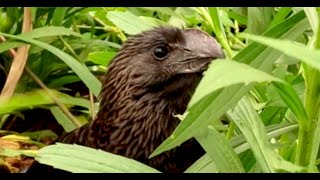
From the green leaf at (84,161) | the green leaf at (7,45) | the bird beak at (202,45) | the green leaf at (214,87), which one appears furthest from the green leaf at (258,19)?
the green leaf at (214,87)

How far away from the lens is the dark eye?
2684 mm

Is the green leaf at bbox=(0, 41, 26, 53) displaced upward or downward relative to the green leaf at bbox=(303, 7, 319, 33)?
upward

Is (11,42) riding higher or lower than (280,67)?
higher

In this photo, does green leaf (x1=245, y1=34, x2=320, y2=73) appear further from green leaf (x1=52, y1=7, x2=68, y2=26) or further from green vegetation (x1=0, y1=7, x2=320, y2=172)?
green leaf (x1=52, y1=7, x2=68, y2=26)

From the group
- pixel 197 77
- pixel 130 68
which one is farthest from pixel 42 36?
pixel 197 77

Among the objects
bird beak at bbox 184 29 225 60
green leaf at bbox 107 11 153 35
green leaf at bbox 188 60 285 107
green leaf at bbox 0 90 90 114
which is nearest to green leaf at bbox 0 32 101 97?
green leaf at bbox 0 90 90 114

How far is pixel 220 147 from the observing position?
1534 millimetres

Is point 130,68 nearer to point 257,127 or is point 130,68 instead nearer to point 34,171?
point 34,171

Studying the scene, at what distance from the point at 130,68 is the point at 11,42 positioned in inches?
14.5

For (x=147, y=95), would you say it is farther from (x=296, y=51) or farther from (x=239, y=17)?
(x=296, y=51)

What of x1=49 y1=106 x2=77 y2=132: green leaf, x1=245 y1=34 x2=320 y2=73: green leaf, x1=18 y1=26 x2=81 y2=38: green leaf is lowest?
x1=245 y1=34 x2=320 y2=73: green leaf

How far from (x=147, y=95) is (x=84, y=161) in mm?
1264

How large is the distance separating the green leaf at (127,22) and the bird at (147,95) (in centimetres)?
3

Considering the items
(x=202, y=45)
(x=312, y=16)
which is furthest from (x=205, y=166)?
(x=202, y=45)
